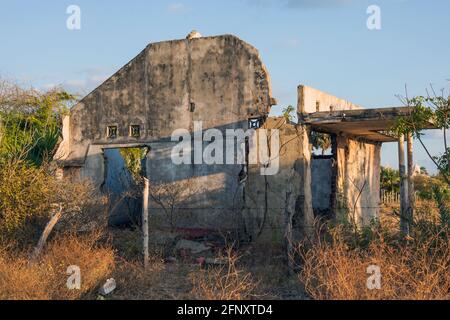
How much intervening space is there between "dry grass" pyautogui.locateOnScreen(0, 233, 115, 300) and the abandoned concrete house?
386cm

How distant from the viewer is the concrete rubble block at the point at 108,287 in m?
10.7

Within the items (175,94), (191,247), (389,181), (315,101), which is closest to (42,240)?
(191,247)

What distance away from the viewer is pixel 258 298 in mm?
10148

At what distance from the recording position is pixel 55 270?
1117cm

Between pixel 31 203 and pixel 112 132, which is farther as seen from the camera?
pixel 112 132

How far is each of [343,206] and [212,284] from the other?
25.1ft

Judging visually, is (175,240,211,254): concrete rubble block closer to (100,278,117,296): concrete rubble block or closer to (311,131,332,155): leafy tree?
(100,278,117,296): concrete rubble block

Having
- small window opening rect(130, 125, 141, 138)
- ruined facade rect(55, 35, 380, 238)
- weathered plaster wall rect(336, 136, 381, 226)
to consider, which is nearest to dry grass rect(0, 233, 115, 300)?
ruined facade rect(55, 35, 380, 238)

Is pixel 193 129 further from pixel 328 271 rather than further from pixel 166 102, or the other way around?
pixel 328 271

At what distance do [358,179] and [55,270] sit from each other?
447 inches

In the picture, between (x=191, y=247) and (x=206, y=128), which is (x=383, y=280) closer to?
(x=191, y=247)

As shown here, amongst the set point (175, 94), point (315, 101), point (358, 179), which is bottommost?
point (358, 179)

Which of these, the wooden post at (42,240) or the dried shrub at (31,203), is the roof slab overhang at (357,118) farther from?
the wooden post at (42,240)

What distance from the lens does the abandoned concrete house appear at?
1478 centimetres
